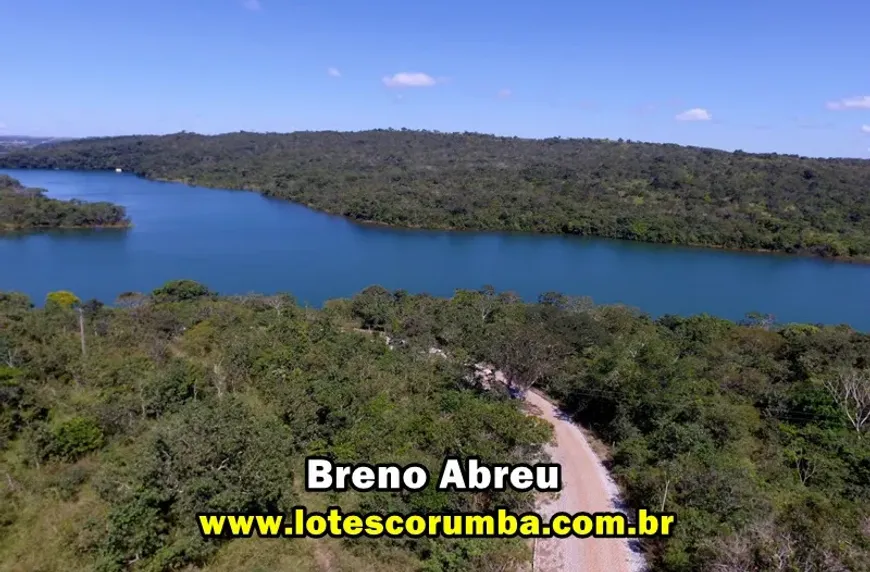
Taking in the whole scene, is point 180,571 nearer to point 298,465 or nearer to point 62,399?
point 298,465

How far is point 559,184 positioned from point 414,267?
38.5 metres

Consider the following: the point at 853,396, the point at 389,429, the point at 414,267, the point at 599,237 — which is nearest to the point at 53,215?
the point at 414,267

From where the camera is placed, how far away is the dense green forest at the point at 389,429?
852 cm

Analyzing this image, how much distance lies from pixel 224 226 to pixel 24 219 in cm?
1808

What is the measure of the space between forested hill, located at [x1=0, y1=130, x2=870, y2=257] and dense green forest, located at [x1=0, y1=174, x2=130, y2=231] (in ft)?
83.6

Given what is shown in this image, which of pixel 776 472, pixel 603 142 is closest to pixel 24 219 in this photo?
pixel 776 472

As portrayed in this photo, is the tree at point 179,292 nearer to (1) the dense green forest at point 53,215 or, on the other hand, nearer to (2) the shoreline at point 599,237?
(1) the dense green forest at point 53,215

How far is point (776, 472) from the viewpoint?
36.9 feet

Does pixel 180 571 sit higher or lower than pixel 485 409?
lower

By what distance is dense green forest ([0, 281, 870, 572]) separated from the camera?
852 centimetres

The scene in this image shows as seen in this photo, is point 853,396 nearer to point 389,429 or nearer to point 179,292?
point 389,429

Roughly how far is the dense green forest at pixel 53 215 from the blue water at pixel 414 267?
2227 millimetres

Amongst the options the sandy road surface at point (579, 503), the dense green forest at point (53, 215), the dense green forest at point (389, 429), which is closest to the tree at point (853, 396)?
the dense green forest at point (389, 429)

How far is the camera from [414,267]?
44.6 meters
